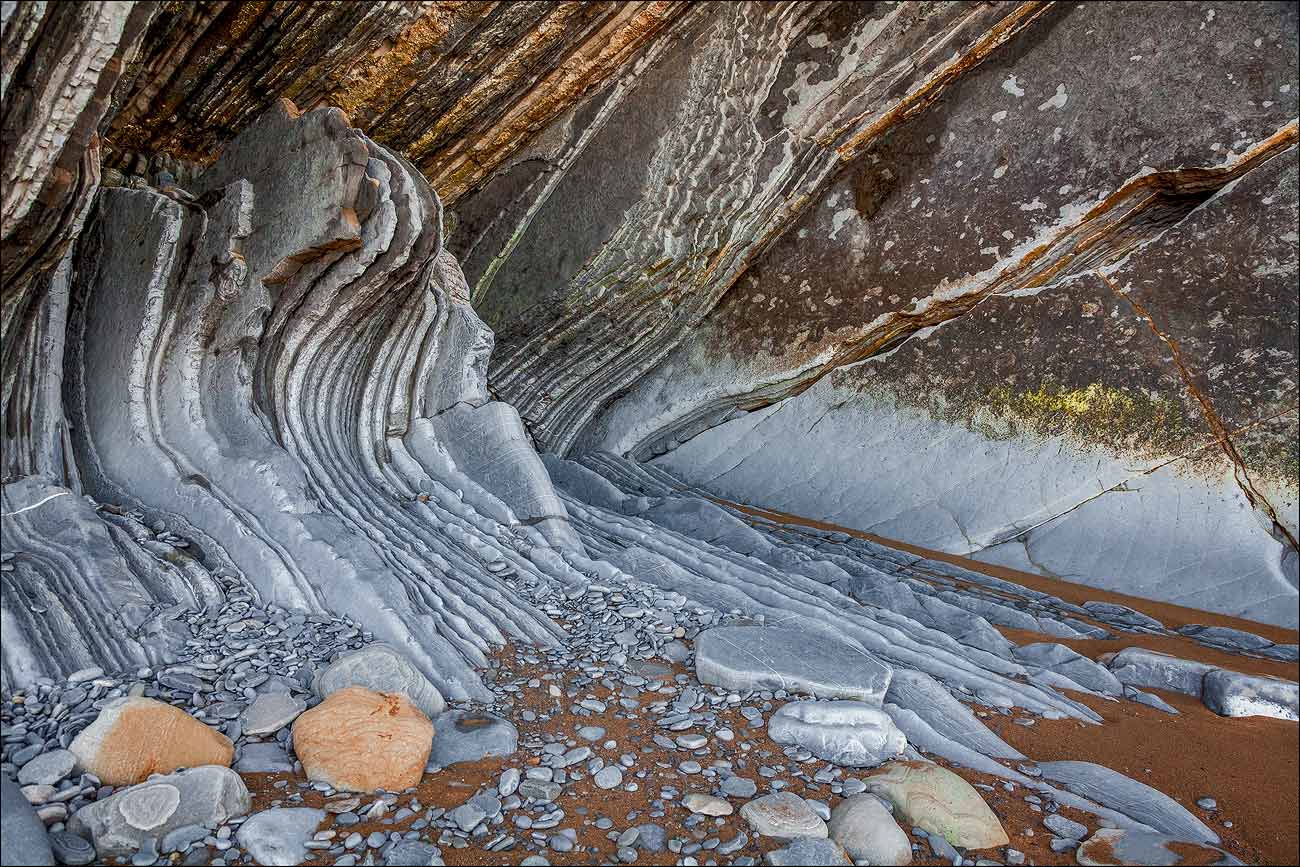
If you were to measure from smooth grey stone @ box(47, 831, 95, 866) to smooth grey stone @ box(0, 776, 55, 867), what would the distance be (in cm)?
2

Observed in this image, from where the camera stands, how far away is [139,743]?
7.15 feet

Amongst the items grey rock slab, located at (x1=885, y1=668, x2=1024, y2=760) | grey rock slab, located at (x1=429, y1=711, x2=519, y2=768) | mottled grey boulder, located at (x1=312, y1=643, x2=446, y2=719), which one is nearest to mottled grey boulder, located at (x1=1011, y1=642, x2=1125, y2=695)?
grey rock slab, located at (x1=885, y1=668, x2=1024, y2=760)

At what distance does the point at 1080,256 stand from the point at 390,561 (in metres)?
4.77

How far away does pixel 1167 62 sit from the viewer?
5.13 meters

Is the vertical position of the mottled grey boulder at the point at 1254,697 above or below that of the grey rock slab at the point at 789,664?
below

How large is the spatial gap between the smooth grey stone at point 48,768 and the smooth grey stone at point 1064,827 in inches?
105

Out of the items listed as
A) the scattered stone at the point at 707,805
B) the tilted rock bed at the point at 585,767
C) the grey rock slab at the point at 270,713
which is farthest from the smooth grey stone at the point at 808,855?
the grey rock slab at the point at 270,713

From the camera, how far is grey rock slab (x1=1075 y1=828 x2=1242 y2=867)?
2191 millimetres

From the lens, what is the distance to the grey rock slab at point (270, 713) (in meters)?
2.48

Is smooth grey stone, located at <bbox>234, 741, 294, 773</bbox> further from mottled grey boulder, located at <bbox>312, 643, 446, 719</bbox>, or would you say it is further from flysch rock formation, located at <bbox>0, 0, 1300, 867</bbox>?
mottled grey boulder, located at <bbox>312, 643, 446, 719</bbox>

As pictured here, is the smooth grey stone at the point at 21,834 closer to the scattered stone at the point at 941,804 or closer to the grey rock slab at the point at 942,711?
the scattered stone at the point at 941,804

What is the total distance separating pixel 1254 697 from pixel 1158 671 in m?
0.36

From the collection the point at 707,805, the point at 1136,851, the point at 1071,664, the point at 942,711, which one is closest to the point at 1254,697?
the point at 1071,664

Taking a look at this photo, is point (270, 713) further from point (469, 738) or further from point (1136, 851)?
point (1136, 851)
